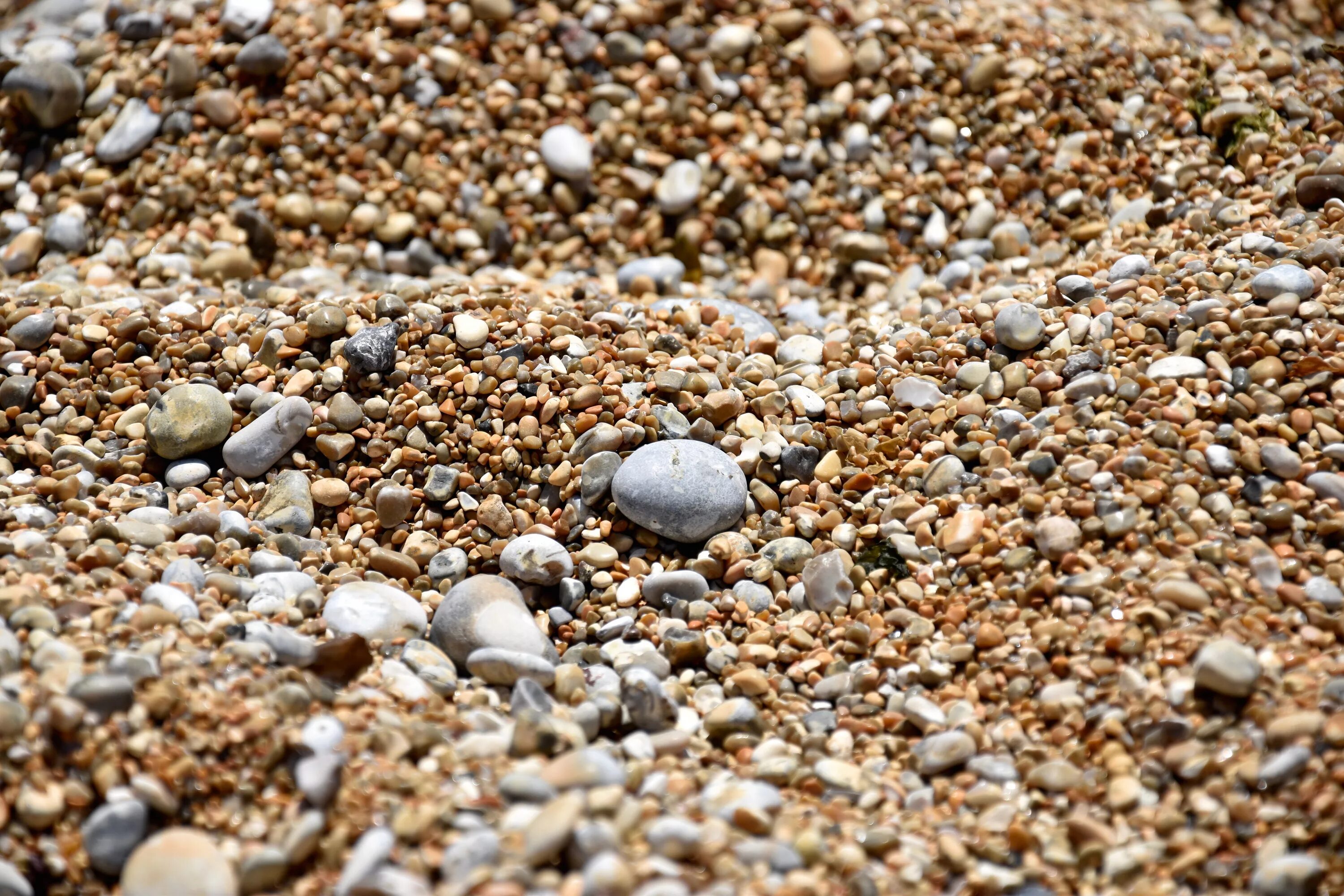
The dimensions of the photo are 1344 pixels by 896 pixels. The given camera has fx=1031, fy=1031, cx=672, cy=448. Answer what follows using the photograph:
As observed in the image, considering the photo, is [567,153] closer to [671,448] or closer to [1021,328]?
[671,448]

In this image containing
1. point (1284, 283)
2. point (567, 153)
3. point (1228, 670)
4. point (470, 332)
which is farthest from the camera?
point (567, 153)

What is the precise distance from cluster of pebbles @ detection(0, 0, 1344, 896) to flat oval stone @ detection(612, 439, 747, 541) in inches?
0.5

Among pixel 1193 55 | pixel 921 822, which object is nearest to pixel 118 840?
pixel 921 822

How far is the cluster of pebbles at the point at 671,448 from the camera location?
5.42ft

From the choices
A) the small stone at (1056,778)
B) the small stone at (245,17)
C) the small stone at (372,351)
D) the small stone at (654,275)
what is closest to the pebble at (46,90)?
the small stone at (245,17)

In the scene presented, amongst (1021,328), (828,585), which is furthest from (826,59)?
(828,585)

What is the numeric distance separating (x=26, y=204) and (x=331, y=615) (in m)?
2.14

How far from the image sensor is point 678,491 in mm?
2248

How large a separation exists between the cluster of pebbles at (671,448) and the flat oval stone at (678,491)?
13 mm

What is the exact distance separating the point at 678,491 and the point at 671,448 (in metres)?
0.11

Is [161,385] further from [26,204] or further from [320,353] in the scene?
[26,204]

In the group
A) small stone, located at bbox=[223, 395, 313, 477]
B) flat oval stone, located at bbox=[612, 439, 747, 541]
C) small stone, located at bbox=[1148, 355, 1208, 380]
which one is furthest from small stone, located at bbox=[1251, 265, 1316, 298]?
small stone, located at bbox=[223, 395, 313, 477]

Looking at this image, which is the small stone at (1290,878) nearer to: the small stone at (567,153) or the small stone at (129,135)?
the small stone at (567,153)

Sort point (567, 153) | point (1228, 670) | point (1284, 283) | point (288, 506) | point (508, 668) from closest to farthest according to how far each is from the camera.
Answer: point (1228, 670)
point (508, 668)
point (1284, 283)
point (288, 506)
point (567, 153)
